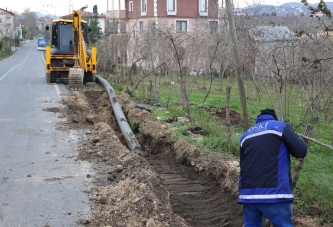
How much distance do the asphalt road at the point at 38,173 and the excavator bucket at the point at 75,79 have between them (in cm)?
542

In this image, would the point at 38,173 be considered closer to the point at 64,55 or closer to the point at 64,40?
the point at 64,55

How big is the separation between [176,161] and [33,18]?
173 meters

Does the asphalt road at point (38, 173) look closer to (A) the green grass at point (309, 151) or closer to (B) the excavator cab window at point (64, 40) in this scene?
(A) the green grass at point (309, 151)

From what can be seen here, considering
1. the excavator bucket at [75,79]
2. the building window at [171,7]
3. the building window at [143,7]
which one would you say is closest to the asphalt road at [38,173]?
the excavator bucket at [75,79]

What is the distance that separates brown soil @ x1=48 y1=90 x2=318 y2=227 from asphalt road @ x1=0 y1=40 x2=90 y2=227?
0.27 metres

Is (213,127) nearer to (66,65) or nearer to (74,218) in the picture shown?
(74,218)

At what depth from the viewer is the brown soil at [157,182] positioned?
5906mm

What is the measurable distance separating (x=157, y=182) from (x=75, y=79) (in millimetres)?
12514

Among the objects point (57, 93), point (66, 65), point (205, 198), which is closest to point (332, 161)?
point (205, 198)

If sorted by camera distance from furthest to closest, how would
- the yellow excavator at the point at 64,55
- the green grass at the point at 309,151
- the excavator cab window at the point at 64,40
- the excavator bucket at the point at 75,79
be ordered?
the excavator cab window at the point at 64,40 < the yellow excavator at the point at 64,55 < the excavator bucket at the point at 75,79 < the green grass at the point at 309,151

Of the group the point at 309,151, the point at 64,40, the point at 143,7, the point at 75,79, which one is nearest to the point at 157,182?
the point at 309,151

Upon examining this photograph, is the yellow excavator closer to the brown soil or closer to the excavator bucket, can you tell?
the excavator bucket

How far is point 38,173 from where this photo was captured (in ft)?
25.2

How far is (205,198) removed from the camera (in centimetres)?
727
